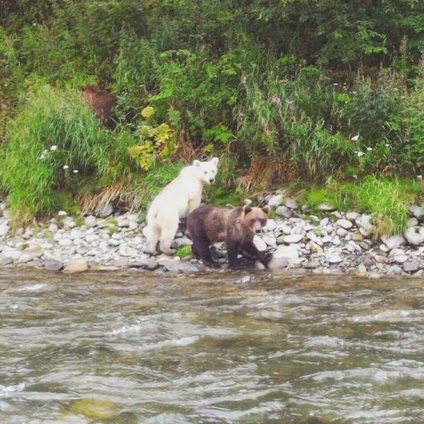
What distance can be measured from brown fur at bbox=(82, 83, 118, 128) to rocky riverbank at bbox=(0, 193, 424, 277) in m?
1.77

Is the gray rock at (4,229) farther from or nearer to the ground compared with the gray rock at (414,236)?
nearer to the ground

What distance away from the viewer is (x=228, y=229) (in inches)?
370

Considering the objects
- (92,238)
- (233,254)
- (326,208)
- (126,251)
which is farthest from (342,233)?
(92,238)

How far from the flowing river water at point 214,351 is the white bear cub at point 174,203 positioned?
1.15 m

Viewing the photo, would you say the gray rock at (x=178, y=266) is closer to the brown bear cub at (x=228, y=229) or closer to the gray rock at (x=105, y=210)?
the brown bear cub at (x=228, y=229)

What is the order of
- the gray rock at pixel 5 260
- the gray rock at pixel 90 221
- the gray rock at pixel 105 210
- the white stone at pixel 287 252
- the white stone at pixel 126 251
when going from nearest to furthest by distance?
the white stone at pixel 287 252 → the white stone at pixel 126 251 → the gray rock at pixel 5 260 → the gray rock at pixel 90 221 → the gray rock at pixel 105 210

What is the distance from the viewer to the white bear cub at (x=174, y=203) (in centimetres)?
979

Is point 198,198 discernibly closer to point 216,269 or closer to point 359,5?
point 216,269

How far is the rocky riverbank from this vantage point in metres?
9.25

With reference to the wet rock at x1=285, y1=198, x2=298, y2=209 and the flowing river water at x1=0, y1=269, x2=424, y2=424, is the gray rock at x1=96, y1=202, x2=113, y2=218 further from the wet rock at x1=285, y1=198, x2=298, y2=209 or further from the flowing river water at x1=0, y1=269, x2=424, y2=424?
the wet rock at x1=285, y1=198, x2=298, y2=209

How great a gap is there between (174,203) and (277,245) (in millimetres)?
1395

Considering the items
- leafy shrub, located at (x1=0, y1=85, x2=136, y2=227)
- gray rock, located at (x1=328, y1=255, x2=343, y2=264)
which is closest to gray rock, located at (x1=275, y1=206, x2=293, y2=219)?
gray rock, located at (x1=328, y1=255, x2=343, y2=264)

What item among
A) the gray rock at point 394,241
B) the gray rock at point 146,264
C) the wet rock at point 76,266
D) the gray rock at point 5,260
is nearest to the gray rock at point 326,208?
the gray rock at point 394,241

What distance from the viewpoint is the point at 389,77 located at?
11.1 meters
